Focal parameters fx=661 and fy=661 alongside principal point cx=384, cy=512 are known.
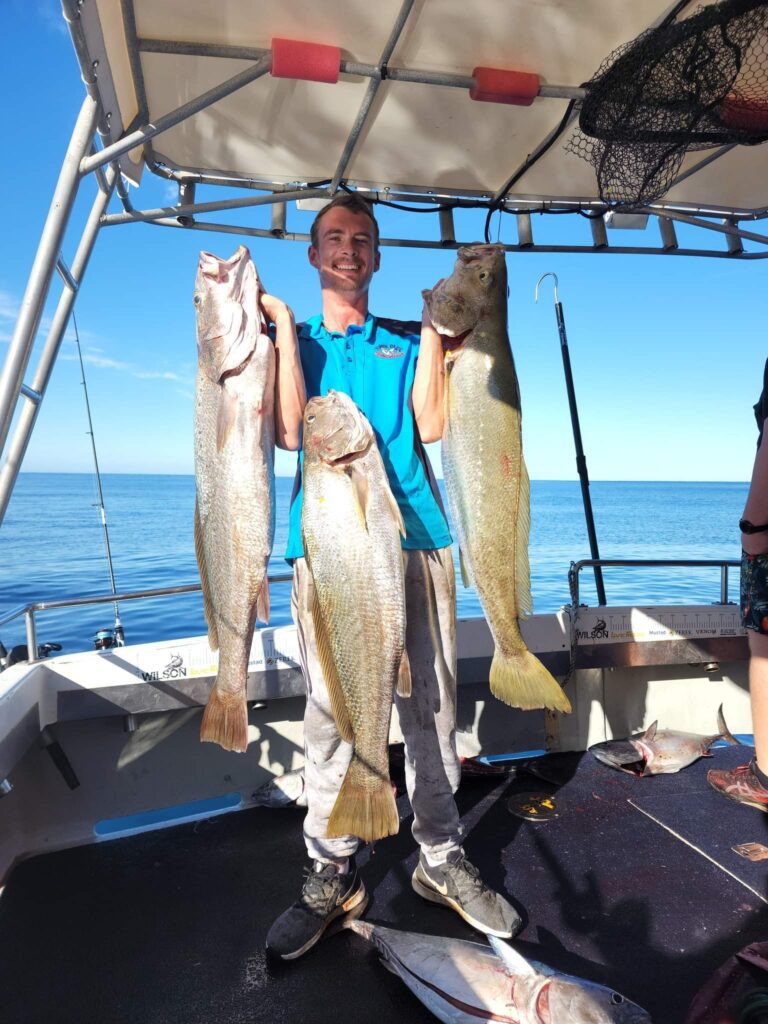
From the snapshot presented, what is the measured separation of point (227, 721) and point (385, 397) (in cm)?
143

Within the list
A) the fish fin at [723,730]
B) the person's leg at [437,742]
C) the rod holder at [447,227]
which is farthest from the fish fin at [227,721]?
the fish fin at [723,730]

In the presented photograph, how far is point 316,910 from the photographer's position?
283 cm

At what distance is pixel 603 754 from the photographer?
15.1 ft

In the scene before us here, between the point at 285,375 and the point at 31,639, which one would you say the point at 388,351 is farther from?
the point at 31,639

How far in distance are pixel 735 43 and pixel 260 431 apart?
7.73 feet

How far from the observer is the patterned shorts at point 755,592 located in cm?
311

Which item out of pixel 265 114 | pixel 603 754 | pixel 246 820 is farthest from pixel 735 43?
pixel 246 820

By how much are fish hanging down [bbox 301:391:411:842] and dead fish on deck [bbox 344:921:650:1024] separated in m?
0.56

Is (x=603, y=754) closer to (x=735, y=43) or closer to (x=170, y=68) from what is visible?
(x=735, y=43)

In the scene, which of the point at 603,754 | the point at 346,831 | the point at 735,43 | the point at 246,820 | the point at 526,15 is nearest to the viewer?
the point at 346,831

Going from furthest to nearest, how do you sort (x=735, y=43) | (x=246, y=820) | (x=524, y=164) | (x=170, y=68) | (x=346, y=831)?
(x=246, y=820) < (x=524, y=164) < (x=170, y=68) < (x=735, y=43) < (x=346, y=831)

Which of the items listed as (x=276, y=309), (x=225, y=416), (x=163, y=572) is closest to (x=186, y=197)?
(x=276, y=309)

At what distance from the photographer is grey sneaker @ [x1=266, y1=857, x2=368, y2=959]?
2.76 meters

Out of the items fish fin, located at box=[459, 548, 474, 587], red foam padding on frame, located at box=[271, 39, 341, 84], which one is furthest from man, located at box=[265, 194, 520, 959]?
red foam padding on frame, located at box=[271, 39, 341, 84]
